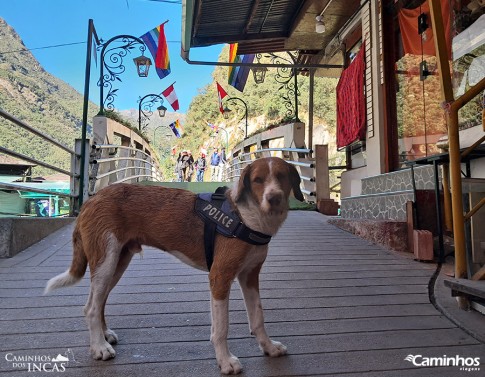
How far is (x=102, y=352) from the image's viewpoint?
2363 millimetres

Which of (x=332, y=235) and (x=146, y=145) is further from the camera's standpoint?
(x=146, y=145)

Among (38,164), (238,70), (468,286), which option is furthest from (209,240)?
A: (238,70)

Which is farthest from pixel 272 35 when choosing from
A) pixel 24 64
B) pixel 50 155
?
pixel 24 64

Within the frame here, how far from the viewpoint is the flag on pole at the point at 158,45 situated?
41.9 ft

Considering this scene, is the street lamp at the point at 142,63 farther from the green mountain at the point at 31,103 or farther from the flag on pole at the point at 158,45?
the green mountain at the point at 31,103

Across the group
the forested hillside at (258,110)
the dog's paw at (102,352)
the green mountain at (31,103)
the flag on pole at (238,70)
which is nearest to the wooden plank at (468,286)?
the dog's paw at (102,352)

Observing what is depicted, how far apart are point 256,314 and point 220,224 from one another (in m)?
0.65

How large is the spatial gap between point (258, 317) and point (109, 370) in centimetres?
94

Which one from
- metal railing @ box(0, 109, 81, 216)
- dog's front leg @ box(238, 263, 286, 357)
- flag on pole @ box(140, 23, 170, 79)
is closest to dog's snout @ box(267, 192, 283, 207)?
dog's front leg @ box(238, 263, 286, 357)

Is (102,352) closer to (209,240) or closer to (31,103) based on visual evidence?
(209,240)

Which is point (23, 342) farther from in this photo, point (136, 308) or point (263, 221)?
point (263, 221)

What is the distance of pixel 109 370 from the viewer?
7.36 feet

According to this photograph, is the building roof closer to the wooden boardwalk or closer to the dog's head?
the wooden boardwalk

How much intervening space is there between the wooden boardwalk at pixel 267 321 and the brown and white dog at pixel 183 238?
20cm
